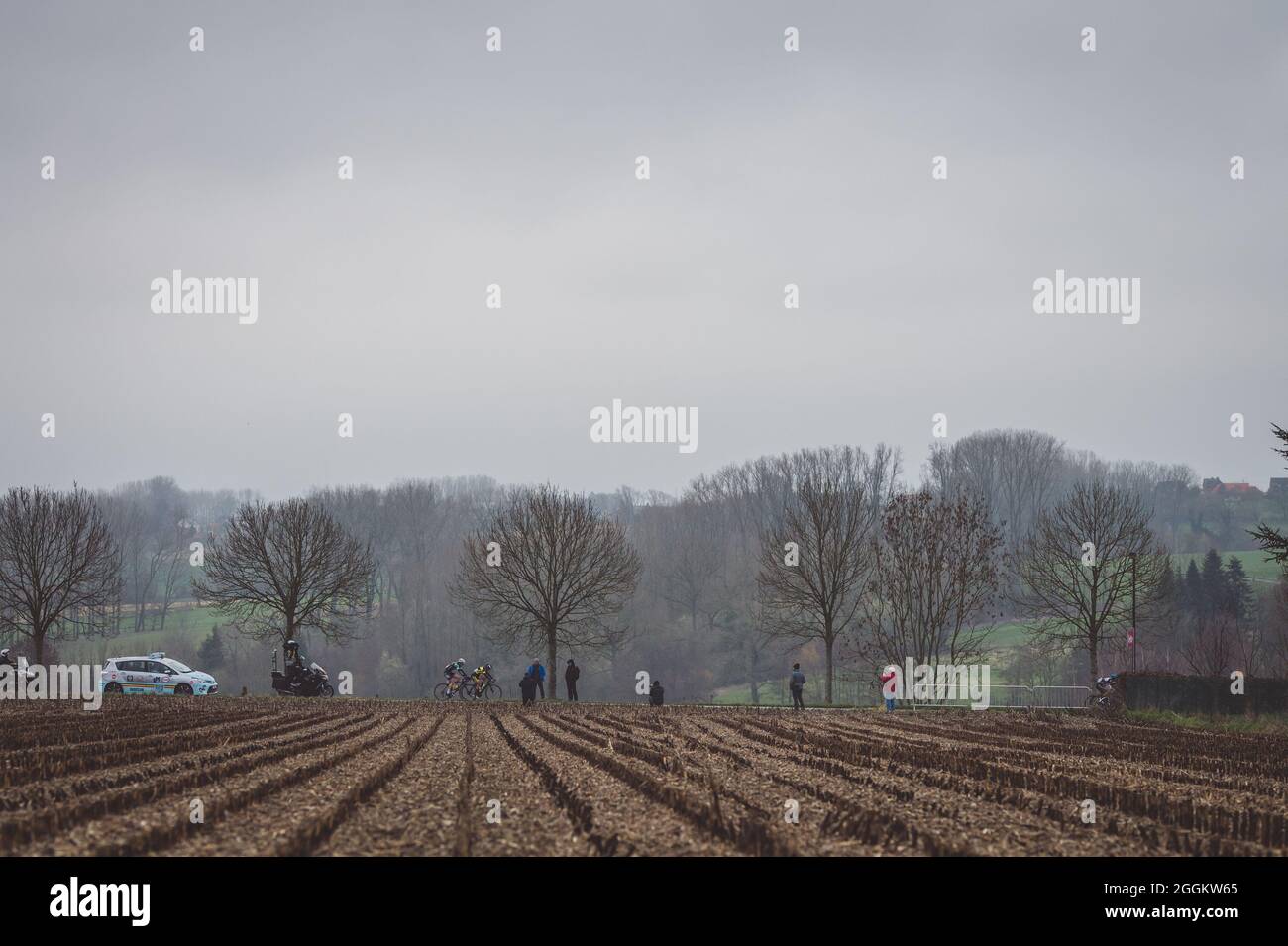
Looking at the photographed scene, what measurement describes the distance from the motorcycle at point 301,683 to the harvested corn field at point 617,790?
2183 centimetres

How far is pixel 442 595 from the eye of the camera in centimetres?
10781

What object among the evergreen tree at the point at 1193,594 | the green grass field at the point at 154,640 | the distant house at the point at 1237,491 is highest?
the distant house at the point at 1237,491

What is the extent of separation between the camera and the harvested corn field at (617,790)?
14.0m

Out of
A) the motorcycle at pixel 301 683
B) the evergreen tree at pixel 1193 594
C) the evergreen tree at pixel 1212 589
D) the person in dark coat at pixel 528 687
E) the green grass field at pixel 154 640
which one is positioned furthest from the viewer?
the green grass field at pixel 154 640

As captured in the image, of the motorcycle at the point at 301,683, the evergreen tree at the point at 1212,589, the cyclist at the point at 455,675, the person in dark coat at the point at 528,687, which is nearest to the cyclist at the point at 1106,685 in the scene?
the person in dark coat at the point at 528,687

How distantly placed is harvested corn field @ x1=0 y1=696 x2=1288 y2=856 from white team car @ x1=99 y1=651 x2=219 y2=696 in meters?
20.9

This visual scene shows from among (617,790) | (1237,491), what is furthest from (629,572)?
(1237,491)

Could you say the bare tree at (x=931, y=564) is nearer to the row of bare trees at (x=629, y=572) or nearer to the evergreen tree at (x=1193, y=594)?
the row of bare trees at (x=629, y=572)

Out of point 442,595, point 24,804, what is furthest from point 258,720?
point 442,595

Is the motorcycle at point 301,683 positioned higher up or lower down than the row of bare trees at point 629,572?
lower down

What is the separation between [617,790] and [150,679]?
39.4 meters

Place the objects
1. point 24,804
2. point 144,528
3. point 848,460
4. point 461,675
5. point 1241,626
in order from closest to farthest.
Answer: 1. point 24,804
2. point 461,675
3. point 1241,626
4. point 848,460
5. point 144,528
